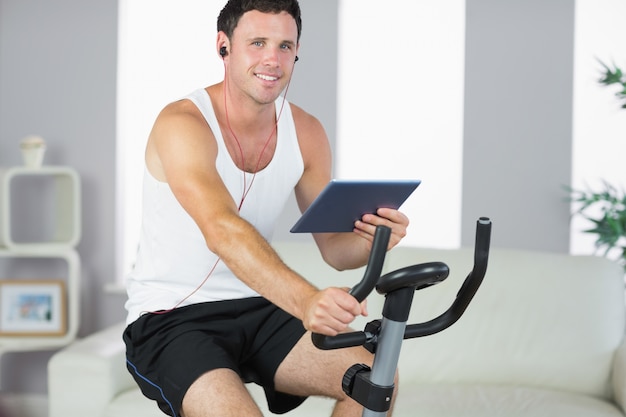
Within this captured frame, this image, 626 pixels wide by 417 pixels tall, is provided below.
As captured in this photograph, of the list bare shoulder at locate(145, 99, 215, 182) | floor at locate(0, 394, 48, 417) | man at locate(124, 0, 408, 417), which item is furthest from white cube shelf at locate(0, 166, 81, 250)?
bare shoulder at locate(145, 99, 215, 182)

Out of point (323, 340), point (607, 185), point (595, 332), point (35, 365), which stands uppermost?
point (607, 185)

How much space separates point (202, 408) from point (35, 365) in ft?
9.35

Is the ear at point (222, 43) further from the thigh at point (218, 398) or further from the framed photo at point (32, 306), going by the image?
the framed photo at point (32, 306)

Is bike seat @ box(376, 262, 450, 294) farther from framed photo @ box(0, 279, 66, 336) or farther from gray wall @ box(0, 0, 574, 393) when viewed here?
framed photo @ box(0, 279, 66, 336)

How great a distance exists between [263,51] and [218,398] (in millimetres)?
761

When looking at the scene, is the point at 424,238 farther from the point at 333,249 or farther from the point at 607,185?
the point at 333,249

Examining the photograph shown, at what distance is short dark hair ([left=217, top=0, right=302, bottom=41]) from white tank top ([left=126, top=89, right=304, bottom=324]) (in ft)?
0.59

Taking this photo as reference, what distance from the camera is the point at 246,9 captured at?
1.98 m

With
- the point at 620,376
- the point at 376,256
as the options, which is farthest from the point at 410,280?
the point at 620,376

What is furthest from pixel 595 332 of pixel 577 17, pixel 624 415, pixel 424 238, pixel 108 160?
pixel 108 160

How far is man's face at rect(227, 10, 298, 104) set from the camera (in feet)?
6.45

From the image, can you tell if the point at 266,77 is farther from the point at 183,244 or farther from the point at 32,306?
the point at 32,306

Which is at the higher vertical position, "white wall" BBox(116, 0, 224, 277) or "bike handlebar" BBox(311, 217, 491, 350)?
"white wall" BBox(116, 0, 224, 277)

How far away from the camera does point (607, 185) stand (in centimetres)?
370
